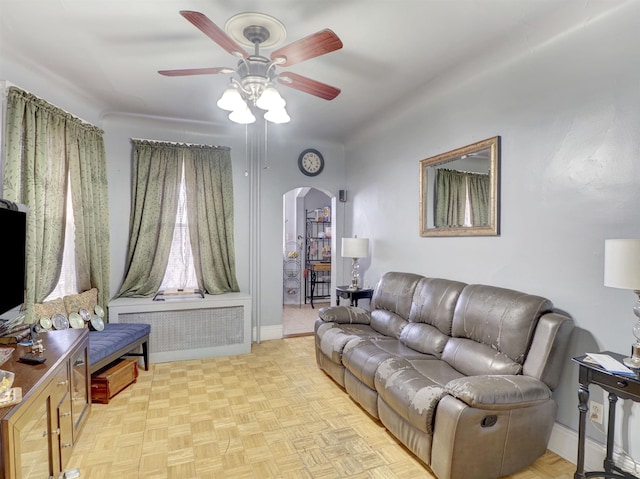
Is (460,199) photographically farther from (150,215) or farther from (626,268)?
(150,215)

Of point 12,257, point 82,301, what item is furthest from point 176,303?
Answer: point 12,257

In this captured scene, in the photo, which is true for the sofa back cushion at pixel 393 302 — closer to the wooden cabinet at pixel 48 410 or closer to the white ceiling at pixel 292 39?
the white ceiling at pixel 292 39

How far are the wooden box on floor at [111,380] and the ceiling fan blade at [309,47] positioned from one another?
2.77m

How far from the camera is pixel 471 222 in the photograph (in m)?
2.81

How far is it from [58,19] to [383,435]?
3448 millimetres

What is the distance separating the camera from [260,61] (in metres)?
1.98

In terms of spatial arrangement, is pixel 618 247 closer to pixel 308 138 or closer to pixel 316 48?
pixel 316 48

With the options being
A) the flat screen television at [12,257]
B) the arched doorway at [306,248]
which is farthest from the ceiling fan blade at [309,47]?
the arched doorway at [306,248]

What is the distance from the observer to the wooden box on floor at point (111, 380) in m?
2.75

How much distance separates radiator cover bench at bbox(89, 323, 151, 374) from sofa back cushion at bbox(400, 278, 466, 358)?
2.46 m

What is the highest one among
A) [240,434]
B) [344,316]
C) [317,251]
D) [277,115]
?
[277,115]

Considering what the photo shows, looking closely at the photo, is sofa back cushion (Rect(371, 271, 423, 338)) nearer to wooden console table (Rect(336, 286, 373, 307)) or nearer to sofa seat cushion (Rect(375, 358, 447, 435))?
wooden console table (Rect(336, 286, 373, 307))

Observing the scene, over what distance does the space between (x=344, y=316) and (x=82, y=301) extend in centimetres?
254

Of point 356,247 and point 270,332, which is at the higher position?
point 356,247
